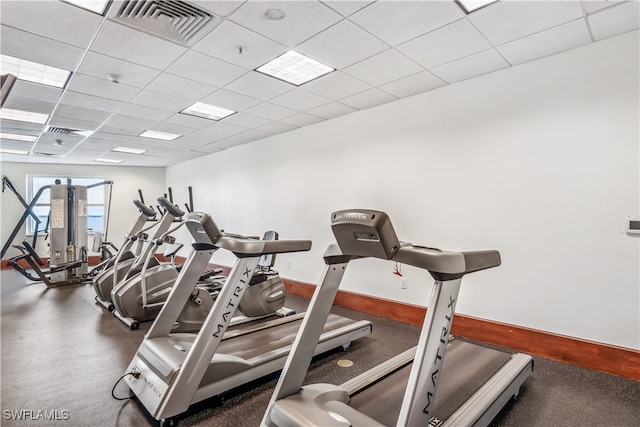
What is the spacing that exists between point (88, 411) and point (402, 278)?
125 inches

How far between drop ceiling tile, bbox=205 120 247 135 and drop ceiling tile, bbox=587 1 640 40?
4392 mm

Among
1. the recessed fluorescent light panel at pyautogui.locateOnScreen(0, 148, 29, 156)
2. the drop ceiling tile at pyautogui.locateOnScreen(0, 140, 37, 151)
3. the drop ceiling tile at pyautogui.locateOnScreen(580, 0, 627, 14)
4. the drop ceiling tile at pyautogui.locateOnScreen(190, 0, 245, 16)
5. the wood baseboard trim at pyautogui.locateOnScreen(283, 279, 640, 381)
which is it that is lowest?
Result: the wood baseboard trim at pyautogui.locateOnScreen(283, 279, 640, 381)

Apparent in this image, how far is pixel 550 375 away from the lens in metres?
2.64

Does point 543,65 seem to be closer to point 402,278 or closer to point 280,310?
point 402,278

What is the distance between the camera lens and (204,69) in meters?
3.24

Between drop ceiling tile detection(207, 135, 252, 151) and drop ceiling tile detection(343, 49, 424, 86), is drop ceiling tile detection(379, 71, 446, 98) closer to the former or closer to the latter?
drop ceiling tile detection(343, 49, 424, 86)

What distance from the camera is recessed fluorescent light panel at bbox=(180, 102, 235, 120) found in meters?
4.45

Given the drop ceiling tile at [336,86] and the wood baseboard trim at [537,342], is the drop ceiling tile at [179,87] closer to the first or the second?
the drop ceiling tile at [336,86]

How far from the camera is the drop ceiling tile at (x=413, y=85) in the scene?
11.4 ft

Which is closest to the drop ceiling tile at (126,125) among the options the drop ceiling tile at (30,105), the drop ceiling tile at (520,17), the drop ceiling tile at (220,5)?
the drop ceiling tile at (30,105)

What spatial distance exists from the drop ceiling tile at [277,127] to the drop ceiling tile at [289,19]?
2.52 metres

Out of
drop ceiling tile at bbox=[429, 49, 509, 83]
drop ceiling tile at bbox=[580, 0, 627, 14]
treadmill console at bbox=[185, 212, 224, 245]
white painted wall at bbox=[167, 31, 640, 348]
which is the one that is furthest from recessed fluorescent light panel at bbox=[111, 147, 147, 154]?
drop ceiling tile at bbox=[580, 0, 627, 14]

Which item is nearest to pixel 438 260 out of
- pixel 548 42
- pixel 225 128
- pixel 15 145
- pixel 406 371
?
pixel 406 371

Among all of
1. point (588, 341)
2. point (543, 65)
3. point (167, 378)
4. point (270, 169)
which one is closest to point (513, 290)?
point (588, 341)
